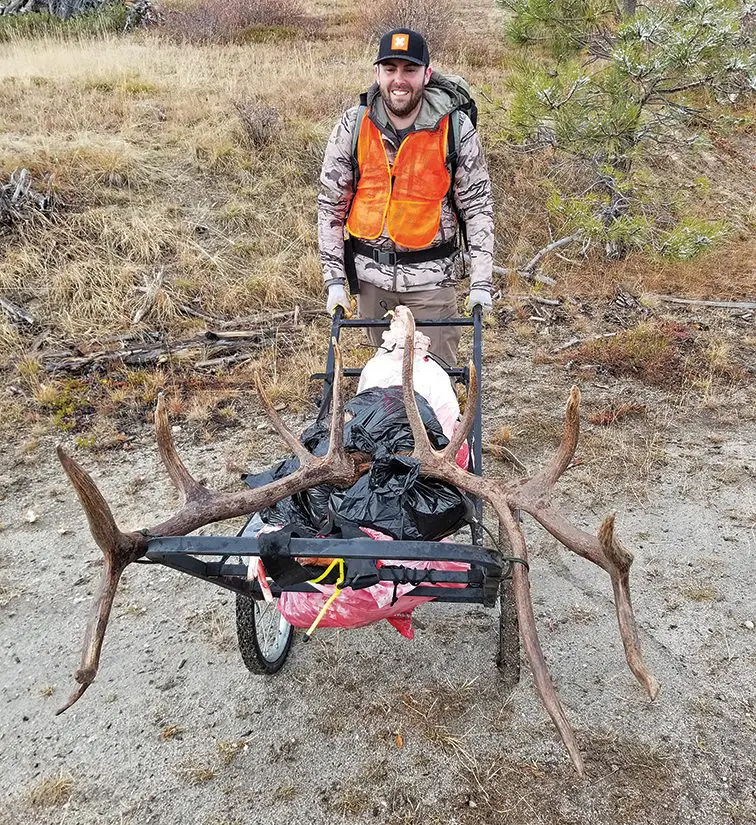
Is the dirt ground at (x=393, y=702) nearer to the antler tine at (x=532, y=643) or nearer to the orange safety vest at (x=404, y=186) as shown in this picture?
the antler tine at (x=532, y=643)

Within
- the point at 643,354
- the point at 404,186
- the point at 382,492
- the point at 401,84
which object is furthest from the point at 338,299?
the point at 643,354

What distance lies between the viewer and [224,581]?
101 inches

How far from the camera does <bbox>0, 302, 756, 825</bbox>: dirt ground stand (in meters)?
2.80

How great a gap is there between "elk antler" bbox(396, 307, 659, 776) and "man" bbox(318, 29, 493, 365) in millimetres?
1206

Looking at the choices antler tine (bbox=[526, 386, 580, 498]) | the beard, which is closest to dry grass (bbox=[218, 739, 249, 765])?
antler tine (bbox=[526, 386, 580, 498])

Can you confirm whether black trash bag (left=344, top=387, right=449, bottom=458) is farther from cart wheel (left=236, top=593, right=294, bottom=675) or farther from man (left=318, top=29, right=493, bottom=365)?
man (left=318, top=29, right=493, bottom=365)

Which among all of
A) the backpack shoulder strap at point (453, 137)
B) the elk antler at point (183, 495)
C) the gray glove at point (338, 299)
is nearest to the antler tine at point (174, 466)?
the elk antler at point (183, 495)

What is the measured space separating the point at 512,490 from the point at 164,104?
423 inches

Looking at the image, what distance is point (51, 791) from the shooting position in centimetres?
283

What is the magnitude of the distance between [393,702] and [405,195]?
2.93 metres

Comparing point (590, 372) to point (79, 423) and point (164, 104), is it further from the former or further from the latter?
point (164, 104)

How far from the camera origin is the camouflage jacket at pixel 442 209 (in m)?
4.06

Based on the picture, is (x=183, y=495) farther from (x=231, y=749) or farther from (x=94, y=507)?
(x=231, y=749)

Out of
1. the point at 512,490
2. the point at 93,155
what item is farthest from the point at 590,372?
the point at 93,155
